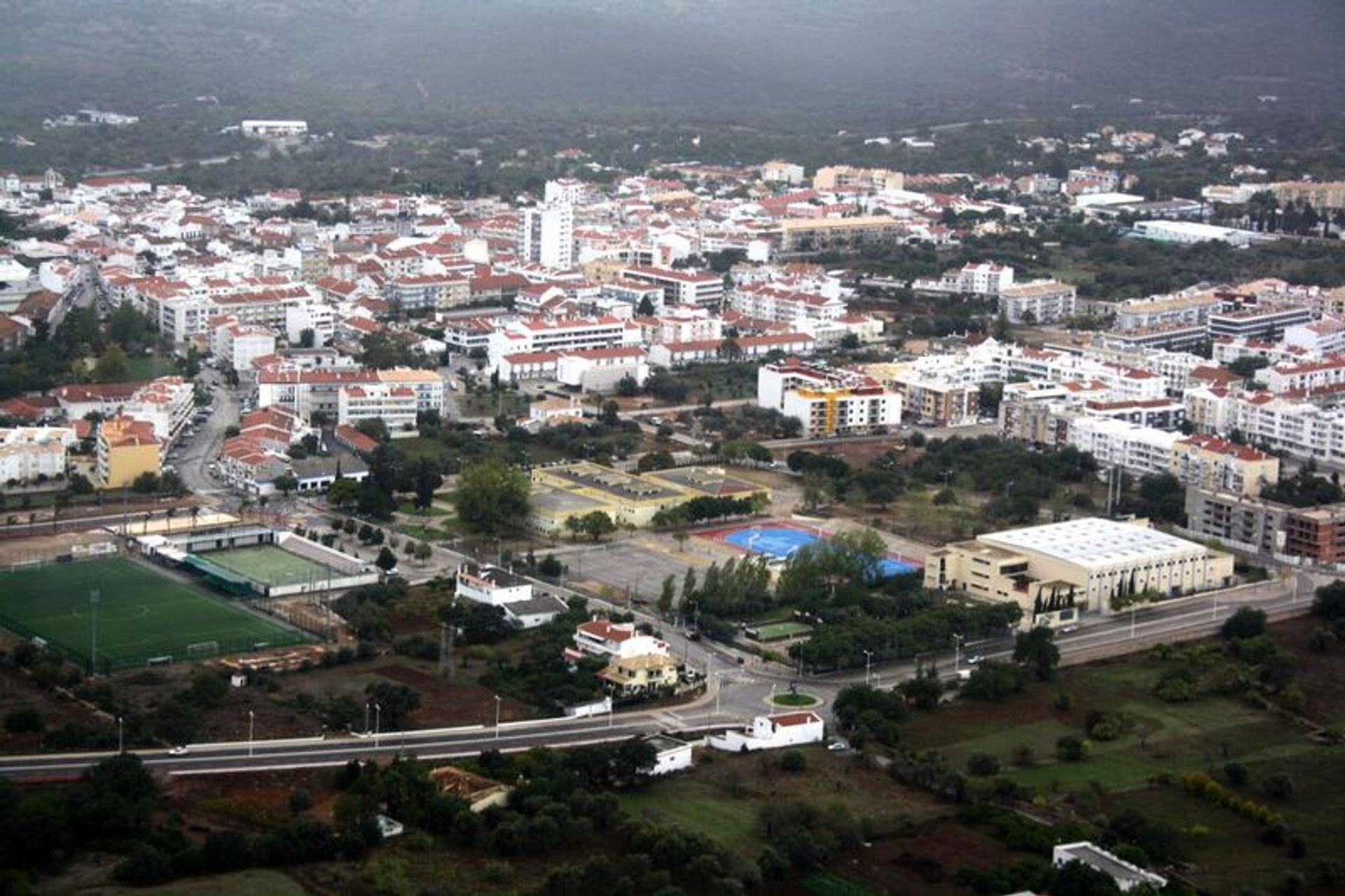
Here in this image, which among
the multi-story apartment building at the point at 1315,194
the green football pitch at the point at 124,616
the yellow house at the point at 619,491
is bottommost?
the green football pitch at the point at 124,616

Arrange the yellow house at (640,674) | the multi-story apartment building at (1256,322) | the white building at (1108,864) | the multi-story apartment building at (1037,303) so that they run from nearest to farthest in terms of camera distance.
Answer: the white building at (1108,864) → the yellow house at (640,674) → the multi-story apartment building at (1256,322) → the multi-story apartment building at (1037,303)

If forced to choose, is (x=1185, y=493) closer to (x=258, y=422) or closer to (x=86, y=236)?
(x=258, y=422)

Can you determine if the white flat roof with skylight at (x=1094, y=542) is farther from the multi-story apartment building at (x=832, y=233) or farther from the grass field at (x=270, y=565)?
the multi-story apartment building at (x=832, y=233)

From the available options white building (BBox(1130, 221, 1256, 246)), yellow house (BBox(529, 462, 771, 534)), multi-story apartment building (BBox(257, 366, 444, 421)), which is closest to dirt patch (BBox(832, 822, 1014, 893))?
yellow house (BBox(529, 462, 771, 534))

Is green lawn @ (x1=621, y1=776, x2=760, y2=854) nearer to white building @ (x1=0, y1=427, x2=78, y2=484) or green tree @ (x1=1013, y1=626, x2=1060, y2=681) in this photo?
green tree @ (x1=1013, y1=626, x2=1060, y2=681)

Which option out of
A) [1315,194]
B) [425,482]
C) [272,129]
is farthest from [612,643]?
[272,129]

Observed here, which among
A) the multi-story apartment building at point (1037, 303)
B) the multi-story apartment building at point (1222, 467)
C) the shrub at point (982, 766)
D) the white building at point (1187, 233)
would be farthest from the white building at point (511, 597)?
the white building at point (1187, 233)
